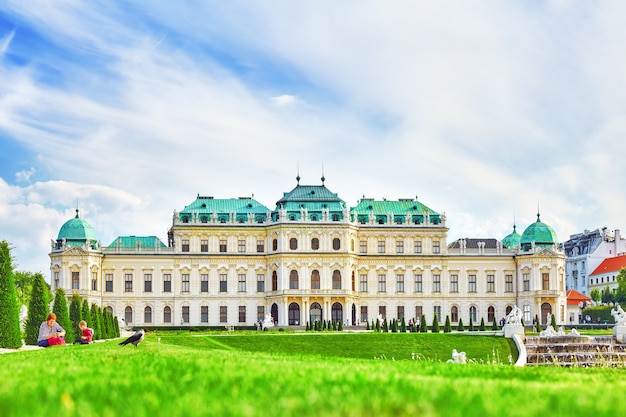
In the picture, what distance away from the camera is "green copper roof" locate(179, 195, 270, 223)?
95.8 metres

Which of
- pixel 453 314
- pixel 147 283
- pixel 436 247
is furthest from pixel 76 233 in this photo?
pixel 453 314

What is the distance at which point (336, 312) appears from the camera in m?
93.2

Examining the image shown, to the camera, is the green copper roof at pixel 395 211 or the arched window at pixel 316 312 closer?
the arched window at pixel 316 312

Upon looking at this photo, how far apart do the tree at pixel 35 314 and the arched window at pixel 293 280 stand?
162 ft

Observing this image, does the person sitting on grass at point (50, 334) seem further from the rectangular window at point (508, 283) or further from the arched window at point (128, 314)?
the rectangular window at point (508, 283)

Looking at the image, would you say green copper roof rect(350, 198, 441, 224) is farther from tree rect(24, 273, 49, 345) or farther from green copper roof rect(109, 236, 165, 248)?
tree rect(24, 273, 49, 345)

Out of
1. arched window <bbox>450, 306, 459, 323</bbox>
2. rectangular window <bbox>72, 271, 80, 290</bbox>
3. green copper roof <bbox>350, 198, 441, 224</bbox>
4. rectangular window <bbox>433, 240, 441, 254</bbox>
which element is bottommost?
arched window <bbox>450, 306, 459, 323</bbox>

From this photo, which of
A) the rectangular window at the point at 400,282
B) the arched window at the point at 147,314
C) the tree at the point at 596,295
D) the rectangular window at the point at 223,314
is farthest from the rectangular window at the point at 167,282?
the tree at the point at 596,295

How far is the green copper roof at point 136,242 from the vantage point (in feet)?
316

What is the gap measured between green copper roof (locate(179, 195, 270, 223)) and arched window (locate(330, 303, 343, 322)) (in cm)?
1211

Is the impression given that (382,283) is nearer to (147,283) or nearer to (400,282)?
(400,282)

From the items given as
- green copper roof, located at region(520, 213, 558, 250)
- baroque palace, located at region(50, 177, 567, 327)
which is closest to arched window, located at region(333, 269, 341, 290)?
baroque palace, located at region(50, 177, 567, 327)

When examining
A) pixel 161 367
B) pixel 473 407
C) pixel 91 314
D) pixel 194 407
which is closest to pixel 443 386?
pixel 473 407

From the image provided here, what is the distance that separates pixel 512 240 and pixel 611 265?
46019mm
